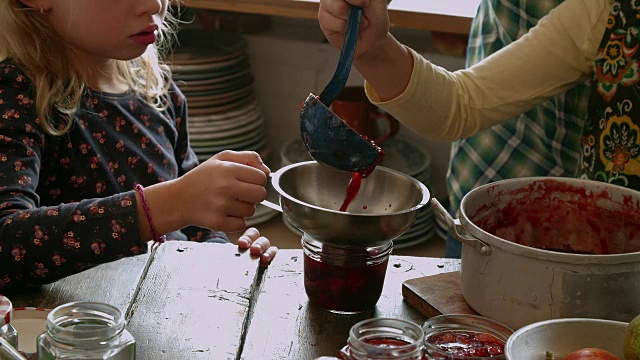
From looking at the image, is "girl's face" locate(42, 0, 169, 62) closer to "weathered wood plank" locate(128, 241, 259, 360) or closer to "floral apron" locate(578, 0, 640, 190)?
"weathered wood plank" locate(128, 241, 259, 360)

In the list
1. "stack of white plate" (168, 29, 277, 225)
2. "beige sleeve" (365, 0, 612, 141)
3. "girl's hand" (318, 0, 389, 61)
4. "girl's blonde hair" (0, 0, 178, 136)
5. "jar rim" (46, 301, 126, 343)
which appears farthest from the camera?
"stack of white plate" (168, 29, 277, 225)

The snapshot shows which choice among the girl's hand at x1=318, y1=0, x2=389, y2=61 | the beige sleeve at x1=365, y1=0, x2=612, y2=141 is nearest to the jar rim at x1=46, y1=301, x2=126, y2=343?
the girl's hand at x1=318, y1=0, x2=389, y2=61

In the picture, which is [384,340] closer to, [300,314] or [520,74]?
[300,314]

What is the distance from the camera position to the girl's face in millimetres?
1566

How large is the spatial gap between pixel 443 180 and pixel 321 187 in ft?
5.56

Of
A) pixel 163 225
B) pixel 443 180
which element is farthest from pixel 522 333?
pixel 443 180

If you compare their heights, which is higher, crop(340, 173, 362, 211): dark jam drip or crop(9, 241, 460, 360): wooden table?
crop(340, 173, 362, 211): dark jam drip

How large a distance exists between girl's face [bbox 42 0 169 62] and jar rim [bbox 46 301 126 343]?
70 cm

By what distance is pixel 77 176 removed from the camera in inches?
64.2

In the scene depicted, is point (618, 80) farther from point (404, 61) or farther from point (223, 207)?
point (223, 207)

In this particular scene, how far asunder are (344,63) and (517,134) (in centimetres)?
78

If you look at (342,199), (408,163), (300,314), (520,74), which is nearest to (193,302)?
(300,314)

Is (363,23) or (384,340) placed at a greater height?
(363,23)

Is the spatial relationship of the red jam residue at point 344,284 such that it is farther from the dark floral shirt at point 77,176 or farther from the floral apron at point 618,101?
the floral apron at point 618,101
